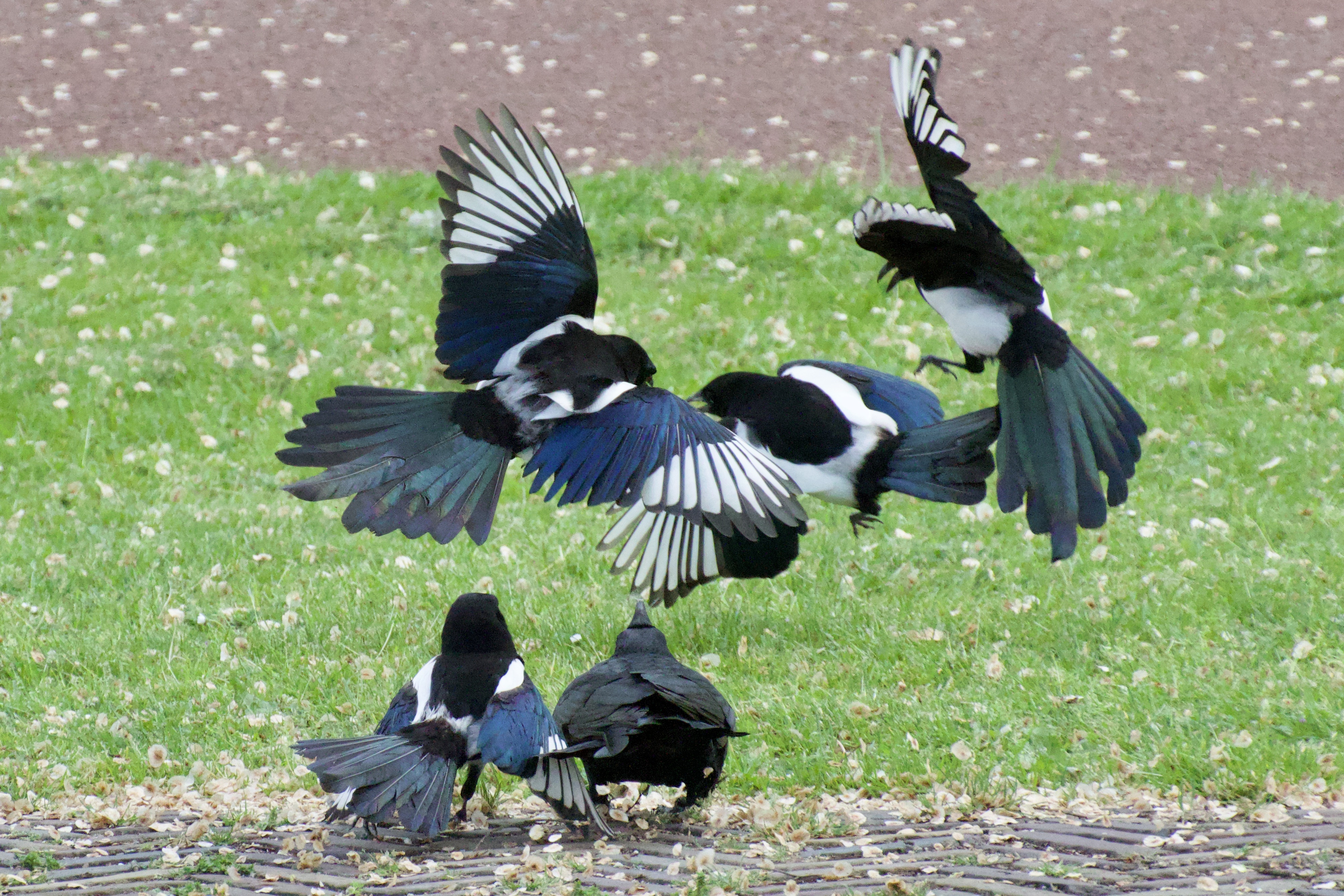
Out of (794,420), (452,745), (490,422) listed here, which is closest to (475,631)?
(452,745)

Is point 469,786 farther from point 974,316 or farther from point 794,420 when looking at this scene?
point 974,316

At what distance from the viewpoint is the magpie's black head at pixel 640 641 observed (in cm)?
447

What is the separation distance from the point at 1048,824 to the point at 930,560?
2.44m

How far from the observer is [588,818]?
4.02 m

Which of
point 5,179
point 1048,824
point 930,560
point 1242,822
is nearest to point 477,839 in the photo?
point 1048,824

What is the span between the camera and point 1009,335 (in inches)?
167

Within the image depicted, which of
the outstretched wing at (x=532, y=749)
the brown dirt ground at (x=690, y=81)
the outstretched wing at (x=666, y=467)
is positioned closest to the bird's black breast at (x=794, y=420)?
the outstretched wing at (x=666, y=467)

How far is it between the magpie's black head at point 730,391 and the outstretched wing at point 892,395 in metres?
0.23

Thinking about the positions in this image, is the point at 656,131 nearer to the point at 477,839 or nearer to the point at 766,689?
the point at 766,689

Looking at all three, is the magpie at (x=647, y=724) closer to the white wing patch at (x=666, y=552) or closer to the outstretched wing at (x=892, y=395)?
the white wing patch at (x=666, y=552)

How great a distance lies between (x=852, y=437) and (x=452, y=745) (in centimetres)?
159

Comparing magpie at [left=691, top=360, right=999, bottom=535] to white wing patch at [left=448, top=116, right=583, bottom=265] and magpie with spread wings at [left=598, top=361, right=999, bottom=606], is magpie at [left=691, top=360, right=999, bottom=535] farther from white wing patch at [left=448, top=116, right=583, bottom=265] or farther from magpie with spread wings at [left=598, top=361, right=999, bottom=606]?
white wing patch at [left=448, top=116, right=583, bottom=265]

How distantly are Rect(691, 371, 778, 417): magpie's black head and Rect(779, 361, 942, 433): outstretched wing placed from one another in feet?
0.75

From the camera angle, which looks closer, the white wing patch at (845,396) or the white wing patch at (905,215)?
the white wing patch at (905,215)
